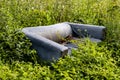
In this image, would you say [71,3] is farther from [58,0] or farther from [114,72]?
[114,72]

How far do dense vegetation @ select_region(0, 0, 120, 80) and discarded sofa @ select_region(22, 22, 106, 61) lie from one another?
11 centimetres

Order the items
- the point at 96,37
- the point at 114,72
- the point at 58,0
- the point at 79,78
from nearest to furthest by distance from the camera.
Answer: the point at 79,78 < the point at 114,72 < the point at 96,37 < the point at 58,0

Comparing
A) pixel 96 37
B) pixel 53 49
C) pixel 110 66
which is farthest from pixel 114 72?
pixel 96 37

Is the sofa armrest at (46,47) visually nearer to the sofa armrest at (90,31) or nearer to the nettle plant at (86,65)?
the nettle plant at (86,65)

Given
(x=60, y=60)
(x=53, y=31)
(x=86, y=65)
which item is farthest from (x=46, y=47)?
(x=53, y=31)

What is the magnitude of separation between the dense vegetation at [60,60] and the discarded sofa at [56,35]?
11 cm

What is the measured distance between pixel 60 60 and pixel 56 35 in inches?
45.5

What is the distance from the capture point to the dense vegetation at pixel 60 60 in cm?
466

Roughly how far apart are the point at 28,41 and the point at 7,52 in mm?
390

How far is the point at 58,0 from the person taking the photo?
6.89m

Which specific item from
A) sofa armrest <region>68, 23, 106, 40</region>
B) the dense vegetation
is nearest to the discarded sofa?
sofa armrest <region>68, 23, 106, 40</region>

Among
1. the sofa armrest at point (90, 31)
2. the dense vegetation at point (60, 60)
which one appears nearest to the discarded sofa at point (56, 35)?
the sofa armrest at point (90, 31)

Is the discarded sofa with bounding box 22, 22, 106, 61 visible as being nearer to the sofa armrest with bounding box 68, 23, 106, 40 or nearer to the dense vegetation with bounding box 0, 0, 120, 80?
the sofa armrest with bounding box 68, 23, 106, 40

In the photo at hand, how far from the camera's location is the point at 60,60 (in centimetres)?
483
